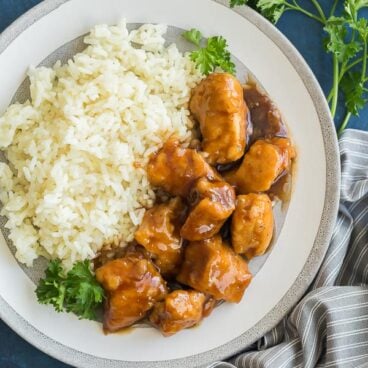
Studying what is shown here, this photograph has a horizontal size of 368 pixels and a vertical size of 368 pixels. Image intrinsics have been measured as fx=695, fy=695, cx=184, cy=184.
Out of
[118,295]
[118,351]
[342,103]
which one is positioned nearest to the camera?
[118,295]

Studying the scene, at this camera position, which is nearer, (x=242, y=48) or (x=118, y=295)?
(x=118, y=295)

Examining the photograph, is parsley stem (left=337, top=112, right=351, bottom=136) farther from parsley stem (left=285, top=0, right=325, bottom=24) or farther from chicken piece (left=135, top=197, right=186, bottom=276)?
chicken piece (left=135, top=197, right=186, bottom=276)

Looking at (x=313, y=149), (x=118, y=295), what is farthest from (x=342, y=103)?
(x=118, y=295)

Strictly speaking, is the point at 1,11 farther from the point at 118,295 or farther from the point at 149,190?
the point at 118,295

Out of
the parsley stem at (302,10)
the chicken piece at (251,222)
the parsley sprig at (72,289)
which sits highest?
the parsley stem at (302,10)

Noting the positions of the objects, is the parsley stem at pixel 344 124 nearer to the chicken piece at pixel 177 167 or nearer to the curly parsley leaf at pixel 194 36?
the chicken piece at pixel 177 167

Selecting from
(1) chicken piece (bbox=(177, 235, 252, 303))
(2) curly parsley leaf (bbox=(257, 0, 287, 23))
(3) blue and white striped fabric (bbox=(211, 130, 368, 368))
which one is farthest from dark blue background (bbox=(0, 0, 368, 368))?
(1) chicken piece (bbox=(177, 235, 252, 303))

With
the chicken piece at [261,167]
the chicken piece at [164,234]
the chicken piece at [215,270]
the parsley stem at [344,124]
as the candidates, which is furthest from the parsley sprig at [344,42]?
the chicken piece at [164,234]
